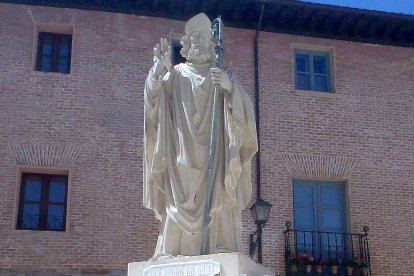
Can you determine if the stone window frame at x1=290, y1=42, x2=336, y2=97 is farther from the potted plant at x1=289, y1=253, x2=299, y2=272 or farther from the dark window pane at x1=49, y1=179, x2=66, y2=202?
the dark window pane at x1=49, y1=179, x2=66, y2=202

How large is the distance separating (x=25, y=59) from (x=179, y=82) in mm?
11902

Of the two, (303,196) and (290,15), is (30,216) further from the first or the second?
(290,15)

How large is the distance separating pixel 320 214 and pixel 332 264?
1265 mm

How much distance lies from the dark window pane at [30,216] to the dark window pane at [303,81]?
22.4 ft

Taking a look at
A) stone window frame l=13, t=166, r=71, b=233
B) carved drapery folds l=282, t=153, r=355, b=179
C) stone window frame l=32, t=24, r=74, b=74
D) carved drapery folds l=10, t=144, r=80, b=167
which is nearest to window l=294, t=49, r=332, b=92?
carved drapery folds l=282, t=153, r=355, b=179

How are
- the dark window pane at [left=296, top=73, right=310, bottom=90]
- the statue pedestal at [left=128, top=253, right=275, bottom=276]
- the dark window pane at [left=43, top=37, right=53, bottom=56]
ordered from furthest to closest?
the dark window pane at [left=296, top=73, right=310, bottom=90] < the dark window pane at [left=43, top=37, right=53, bottom=56] < the statue pedestal at [left=128, top=253, right=275, bottom=276]

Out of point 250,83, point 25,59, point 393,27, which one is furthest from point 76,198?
point 393,27

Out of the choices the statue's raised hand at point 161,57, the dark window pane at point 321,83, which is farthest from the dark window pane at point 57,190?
the statue's raised hand at point 161,57

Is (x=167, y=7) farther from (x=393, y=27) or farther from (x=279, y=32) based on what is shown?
(x=393, y=27)

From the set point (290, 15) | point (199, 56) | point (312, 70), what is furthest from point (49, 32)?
point (199, 56)

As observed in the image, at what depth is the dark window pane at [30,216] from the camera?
1698cm

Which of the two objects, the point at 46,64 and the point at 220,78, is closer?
the point at 220,78

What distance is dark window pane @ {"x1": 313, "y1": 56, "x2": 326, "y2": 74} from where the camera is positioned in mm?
19688

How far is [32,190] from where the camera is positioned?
17328 millimetres
